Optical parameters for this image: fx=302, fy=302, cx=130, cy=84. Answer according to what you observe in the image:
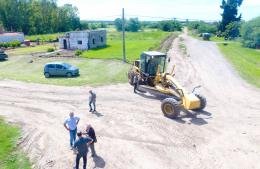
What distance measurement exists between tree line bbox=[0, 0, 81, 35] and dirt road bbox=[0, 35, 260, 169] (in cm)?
7636

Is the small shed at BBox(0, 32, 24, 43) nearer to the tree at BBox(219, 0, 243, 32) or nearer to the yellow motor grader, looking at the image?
the yellow motor grader

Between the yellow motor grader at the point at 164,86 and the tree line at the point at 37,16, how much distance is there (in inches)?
3183

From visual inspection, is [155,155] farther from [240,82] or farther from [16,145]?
[240,82]

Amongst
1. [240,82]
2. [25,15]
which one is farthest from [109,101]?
[25,15]

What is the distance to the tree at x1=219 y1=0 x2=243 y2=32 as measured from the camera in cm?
8475

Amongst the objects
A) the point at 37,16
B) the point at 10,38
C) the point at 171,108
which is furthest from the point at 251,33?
the point at 37,16

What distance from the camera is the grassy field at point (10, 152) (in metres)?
12.7

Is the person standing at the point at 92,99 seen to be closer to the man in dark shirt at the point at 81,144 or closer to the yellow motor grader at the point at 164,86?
the yellow motor grader at the point at 164,86

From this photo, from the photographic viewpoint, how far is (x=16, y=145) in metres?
14.5

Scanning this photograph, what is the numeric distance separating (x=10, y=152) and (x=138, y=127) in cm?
638

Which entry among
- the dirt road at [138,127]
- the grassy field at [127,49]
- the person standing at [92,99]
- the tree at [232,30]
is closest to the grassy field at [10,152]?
the dirt road at [138,127]

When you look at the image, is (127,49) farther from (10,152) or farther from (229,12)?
(229,12)

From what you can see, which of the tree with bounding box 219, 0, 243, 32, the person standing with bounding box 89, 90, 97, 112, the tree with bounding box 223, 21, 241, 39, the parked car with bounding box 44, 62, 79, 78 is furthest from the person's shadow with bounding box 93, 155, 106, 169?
the tree with bounding box 219, 0, 243, 32

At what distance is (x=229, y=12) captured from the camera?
85.4 meters
